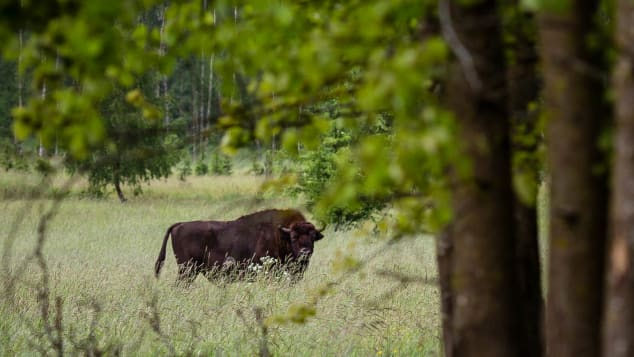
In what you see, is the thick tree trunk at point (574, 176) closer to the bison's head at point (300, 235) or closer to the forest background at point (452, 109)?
the forest background at point (452, 109)

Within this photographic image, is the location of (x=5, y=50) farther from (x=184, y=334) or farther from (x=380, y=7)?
(x=184, y=334)

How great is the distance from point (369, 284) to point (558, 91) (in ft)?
28.5

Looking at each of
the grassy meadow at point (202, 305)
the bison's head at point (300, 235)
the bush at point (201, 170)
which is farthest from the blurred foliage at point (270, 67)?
the bush at point (201, 170)

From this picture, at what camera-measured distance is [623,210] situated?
2.60 m

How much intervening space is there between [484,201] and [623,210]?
0.72m

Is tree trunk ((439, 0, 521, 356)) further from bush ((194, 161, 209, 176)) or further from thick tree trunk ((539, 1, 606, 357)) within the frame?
bush ((194, 161, 209, 176))

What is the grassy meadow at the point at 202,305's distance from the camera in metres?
6.54

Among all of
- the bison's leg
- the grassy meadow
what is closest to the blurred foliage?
the grassy meadow

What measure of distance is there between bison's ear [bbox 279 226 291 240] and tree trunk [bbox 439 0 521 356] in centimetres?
1029

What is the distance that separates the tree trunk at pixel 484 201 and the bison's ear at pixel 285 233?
10.3 m

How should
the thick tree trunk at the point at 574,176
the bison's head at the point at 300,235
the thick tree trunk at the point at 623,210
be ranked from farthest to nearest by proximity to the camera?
the bison's head at the point at 300,235 → the thick tree trunk at the point at 574,176 → the thick tree trunk at the point at 623,210

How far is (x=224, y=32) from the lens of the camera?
3180 millimetres

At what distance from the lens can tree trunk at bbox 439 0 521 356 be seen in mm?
3238

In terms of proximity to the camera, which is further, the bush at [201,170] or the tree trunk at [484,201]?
the bush at [201,170]
